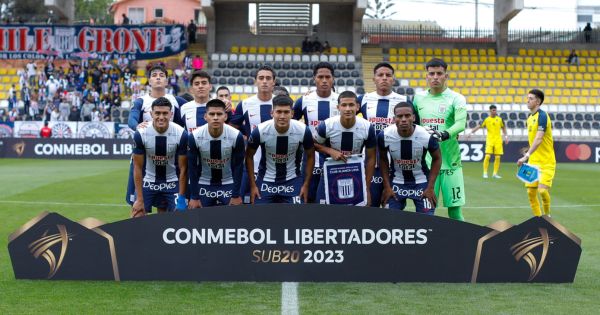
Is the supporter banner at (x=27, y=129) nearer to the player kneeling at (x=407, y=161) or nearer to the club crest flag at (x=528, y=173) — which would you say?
the club crest flag at (x=528, y=173)

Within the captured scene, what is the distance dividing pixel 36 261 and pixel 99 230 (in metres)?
0.63

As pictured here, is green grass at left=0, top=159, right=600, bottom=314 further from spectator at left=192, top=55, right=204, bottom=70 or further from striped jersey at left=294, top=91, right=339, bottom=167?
spectator at left=192, top=55, right=204, bottom=70

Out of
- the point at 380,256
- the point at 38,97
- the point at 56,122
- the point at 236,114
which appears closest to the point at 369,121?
the point at 236,114

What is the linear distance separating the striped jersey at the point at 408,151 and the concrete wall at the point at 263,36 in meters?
34.9

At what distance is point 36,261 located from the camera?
8.08m

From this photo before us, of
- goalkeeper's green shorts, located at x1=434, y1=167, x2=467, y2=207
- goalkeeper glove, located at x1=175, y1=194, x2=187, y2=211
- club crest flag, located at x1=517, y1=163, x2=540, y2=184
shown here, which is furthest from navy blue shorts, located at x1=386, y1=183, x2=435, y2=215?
club crest flag, located at x1=517, y1=163, x2=540, y2=184

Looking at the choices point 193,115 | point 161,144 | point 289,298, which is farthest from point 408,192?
point 193,115

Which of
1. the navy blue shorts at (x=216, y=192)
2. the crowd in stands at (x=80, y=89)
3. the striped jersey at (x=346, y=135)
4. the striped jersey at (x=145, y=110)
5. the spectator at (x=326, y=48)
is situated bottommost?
the navy blue shorts at (x=216, y=192)

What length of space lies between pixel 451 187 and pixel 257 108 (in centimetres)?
230

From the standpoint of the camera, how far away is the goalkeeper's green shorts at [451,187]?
31.8ft

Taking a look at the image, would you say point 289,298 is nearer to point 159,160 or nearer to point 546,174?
point 159,160

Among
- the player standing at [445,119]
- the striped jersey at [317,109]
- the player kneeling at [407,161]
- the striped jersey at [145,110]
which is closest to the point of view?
the player kneeling at [407,161]

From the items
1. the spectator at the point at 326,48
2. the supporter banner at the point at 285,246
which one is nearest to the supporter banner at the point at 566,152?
the spectator at the point at 326,48

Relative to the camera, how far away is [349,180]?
9.21m
